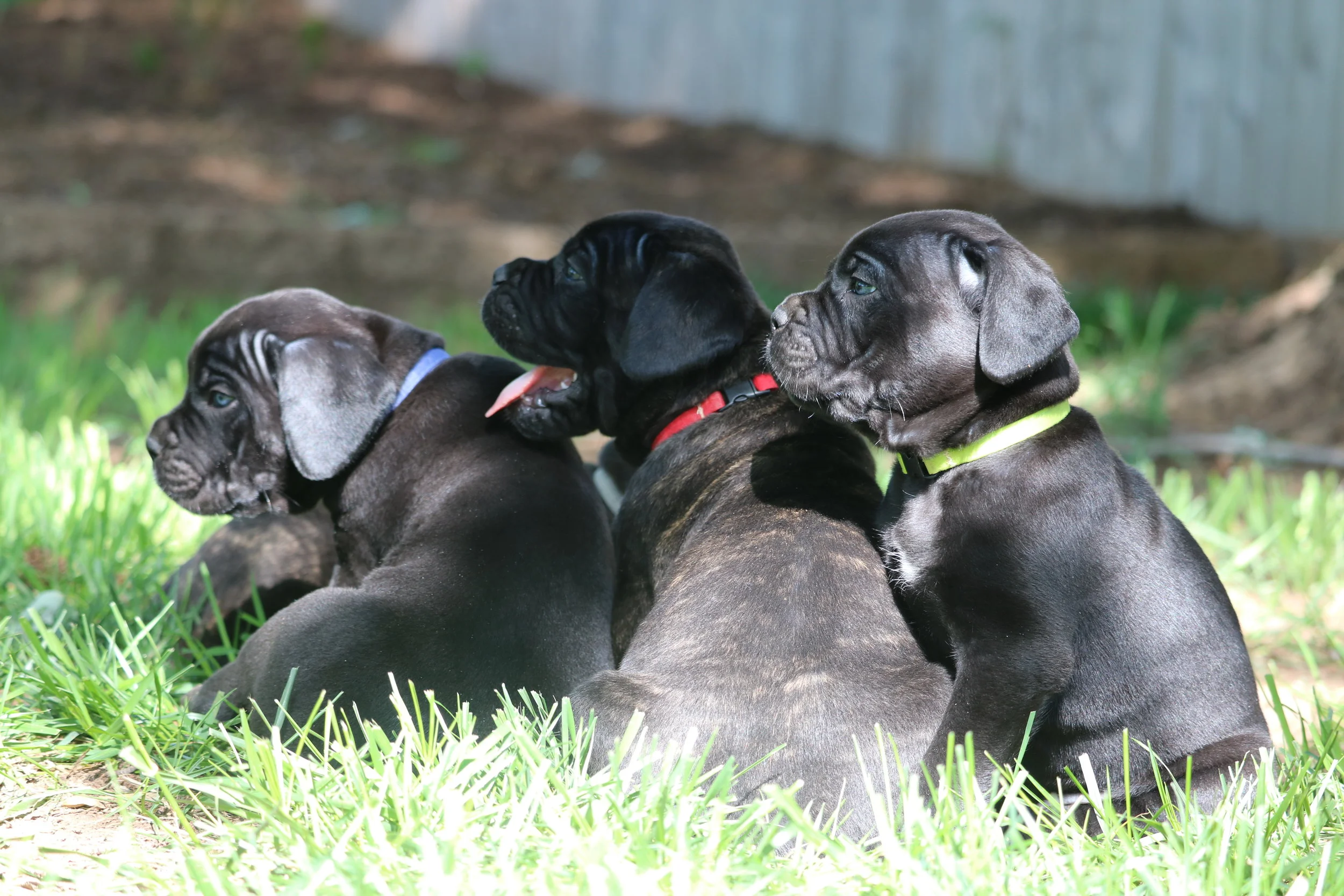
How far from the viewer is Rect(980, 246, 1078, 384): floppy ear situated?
3.02 m

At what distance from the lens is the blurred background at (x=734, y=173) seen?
22.0 feet

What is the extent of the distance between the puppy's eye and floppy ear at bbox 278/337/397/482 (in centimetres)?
146

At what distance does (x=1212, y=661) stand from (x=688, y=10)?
10.9 m

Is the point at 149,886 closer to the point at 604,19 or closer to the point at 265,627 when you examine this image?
the point at 265,627

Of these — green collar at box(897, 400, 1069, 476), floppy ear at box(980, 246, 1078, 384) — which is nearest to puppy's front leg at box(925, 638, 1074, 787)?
green collar at box(897, 400, 1069, 476)

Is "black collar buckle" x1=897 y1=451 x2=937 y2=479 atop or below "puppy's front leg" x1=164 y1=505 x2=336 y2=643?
atop

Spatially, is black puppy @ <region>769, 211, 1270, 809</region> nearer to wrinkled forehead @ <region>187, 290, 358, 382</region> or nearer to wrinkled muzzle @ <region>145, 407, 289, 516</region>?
wrinkled forehead @ <region>187, 290, 358, 382</region>

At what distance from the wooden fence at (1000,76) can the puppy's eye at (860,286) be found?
6356mm

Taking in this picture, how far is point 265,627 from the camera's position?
135 inches

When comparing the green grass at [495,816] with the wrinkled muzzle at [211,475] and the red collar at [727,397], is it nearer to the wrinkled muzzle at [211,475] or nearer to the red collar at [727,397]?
the wrinkled muzzle at [211,475]

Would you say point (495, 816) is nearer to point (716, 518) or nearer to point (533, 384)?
point (716, 518)

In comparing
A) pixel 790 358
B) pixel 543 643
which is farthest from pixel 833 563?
pixel 543 643

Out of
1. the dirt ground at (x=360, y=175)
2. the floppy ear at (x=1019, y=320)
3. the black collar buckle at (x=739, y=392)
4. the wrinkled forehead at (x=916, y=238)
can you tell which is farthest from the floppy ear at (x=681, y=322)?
the dirt ground at (x=360, y=175)

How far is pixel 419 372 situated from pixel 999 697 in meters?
2.07
